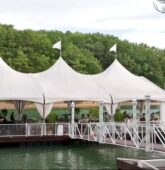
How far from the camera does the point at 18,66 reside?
62.2m

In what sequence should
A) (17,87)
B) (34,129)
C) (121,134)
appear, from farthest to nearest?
1. (17,87)
2. (34,129)
3. (121,134)

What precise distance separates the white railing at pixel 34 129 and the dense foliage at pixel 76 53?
114 feet

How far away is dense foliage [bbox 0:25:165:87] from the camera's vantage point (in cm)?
6419

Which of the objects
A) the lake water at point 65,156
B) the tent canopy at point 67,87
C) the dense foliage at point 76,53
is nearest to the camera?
the lake water at point 65,156

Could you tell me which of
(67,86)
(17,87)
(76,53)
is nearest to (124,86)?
(67,86)

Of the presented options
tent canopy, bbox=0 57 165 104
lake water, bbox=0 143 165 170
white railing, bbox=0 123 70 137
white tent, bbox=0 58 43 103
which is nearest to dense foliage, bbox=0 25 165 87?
tent canopy, bbox=0 57 165 104

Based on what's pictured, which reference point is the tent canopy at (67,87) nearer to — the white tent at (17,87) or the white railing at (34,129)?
the white tent at (17,87)

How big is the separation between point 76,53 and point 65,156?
157 ft

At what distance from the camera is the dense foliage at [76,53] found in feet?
211

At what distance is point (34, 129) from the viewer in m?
27.3

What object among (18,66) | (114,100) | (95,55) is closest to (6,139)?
(114,100)

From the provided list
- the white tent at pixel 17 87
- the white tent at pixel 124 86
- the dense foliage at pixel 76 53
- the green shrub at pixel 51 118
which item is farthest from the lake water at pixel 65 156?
the dense foliage at pixel 76 53

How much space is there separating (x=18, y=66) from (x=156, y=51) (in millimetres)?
43824

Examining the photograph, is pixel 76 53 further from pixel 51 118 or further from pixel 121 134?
pixel 121 134
